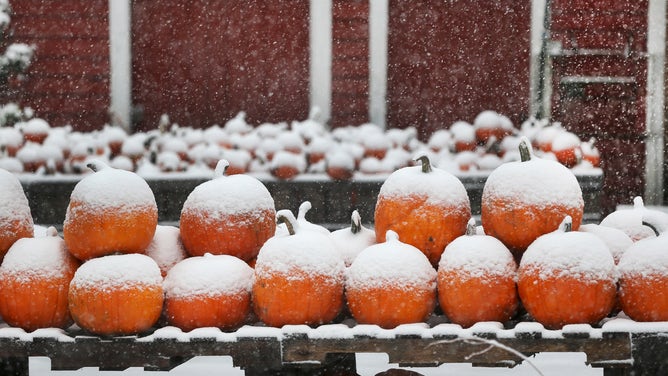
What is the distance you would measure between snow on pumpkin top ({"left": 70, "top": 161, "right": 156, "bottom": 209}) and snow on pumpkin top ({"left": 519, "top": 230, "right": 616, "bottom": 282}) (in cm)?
128

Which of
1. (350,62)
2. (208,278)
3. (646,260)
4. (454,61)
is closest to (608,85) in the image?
(454,61)

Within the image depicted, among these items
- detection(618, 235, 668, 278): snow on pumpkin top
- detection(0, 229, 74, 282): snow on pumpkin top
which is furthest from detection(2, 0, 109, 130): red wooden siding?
detection(618, 235, 668, 278): snow on pumpkin top

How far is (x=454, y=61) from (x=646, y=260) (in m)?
6.94

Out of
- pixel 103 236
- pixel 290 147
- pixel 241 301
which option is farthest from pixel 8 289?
pixel 290 147

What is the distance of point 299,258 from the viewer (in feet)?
9.77

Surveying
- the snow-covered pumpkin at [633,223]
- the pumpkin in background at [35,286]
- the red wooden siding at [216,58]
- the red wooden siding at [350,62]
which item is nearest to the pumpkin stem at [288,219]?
the pumpkin in background at [35,286]

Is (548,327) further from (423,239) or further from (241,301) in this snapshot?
(241,301)

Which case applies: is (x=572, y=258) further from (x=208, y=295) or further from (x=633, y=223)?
(x=208, y=295)

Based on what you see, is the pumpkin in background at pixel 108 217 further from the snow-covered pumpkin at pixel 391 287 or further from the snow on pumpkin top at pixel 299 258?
the snow-covered pumpkin at pixel 391 287

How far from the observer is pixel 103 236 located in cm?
301

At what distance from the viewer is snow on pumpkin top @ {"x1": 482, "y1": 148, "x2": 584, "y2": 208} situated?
9.94ft

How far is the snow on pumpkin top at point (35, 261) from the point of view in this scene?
303 cm

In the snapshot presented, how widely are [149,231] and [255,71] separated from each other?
6574 mm

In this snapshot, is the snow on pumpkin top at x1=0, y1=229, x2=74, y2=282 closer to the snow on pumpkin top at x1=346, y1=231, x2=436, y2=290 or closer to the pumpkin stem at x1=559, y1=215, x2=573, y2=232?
the snow on pumpkin top at x1=346, y1=231, x2=436, y2=290
